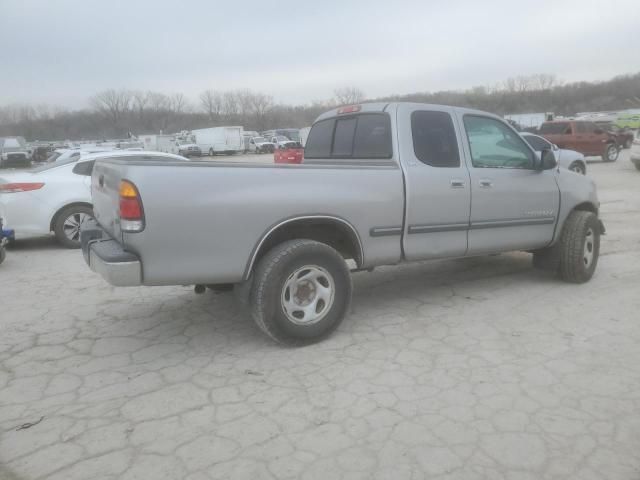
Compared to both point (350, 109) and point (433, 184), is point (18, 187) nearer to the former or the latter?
point (350, 109)

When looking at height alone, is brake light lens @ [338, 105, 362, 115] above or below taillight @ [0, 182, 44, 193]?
above

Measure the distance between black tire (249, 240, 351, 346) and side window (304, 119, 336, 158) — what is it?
1715mm

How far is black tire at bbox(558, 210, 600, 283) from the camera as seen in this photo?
5398mm

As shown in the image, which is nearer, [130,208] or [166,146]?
[130,208]

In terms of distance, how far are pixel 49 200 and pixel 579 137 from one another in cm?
2136

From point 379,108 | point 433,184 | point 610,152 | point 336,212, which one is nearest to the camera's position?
point 336,212

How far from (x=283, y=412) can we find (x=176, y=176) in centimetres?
162

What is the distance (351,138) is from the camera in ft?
16.6

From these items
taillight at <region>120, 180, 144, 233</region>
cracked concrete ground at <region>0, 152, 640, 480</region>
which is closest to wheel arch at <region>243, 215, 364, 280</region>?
cracked concrete ground at <region>0, 152, 640, 480</region>

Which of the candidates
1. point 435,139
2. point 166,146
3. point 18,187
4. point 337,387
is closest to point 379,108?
Result: point 435,139

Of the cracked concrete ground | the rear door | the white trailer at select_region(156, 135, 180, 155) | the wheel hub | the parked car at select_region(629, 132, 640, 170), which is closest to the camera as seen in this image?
the cracked concrete ground

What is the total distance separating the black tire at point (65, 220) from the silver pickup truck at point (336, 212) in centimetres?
390

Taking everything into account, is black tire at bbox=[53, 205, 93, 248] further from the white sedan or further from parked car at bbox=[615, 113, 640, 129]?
parked car at bbox=[615, 113, 640, 129]

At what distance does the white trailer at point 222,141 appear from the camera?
160 feet
